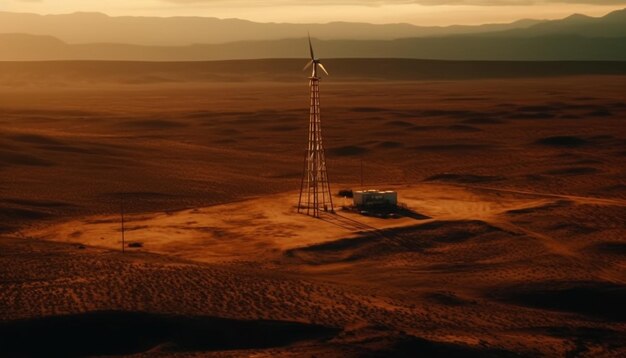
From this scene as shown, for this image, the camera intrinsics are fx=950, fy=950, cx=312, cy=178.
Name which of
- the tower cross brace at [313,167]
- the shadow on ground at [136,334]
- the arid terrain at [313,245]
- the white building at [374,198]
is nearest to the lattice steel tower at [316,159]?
the tower cross brace at [313,167]

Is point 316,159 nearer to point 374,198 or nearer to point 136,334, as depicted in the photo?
point 374,198

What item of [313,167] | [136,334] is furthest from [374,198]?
Result: [136,334]

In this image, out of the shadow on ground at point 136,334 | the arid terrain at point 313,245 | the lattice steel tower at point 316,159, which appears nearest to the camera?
the shadow on ground at point 136,334

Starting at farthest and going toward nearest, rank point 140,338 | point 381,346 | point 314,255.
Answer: point 314,255 < point 140,338 < point 381,346

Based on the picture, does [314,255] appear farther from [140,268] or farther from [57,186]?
[57,186]

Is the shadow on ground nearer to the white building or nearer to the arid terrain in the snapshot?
the arid terrain

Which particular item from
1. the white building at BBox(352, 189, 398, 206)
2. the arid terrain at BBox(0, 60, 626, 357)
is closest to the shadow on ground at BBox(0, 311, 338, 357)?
the arid terrain at BBox(0, 60, 626, 357)

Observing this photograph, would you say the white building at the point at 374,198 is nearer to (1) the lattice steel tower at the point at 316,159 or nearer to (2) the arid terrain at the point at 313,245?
(2) the arid terrain at the point at 313,245

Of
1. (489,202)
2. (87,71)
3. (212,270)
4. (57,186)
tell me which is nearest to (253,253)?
(212,270)
